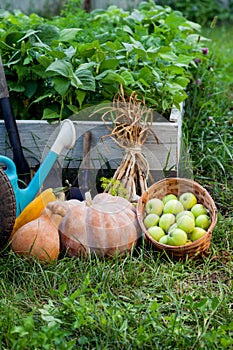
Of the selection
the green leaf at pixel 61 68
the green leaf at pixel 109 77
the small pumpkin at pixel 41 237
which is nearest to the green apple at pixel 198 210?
the small pumpkin at pixel 41 237

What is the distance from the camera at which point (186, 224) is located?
8.91 feet

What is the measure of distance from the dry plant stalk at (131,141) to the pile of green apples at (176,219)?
0.54 feet

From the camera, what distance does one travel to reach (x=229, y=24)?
25.3ft

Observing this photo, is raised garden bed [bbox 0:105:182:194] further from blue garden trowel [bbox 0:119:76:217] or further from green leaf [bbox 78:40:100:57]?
green leaf [bbox 78:40:100:57]

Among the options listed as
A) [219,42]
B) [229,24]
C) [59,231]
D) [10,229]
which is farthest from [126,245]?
[229,24]

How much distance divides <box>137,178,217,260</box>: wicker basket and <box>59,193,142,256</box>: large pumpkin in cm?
7

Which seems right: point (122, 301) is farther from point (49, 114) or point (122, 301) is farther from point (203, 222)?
point (49, 114)

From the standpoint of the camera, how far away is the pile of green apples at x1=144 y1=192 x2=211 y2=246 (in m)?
2.70

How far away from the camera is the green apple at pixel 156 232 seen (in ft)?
8.93

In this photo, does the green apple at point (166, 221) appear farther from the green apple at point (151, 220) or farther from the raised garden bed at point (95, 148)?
the raised garden bed at point (95, 148)

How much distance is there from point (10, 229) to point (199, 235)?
794 millimetres

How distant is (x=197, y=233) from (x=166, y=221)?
5.5 inches

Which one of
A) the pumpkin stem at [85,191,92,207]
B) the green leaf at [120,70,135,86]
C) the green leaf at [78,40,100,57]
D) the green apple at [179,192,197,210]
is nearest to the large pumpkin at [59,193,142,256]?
the pumpkin stem at [85,191,92,207]

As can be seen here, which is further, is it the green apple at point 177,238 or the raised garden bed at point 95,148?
A: the raised garden bed at point 95,148
